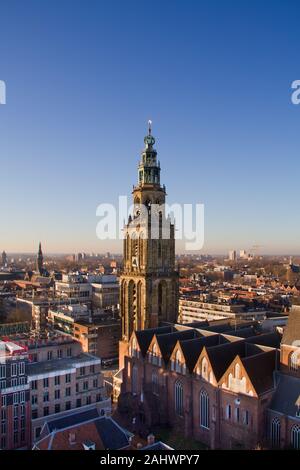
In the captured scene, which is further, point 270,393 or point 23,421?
point 23,421

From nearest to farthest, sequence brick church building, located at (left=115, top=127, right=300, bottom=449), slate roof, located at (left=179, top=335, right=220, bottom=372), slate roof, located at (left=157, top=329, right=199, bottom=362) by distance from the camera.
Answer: brick church building, located at (left=115, top=127, right=300, bottom=449), slate roof, located at (left=179, top=335, right=220, bottom=372), slate roof, located at (left=157, top=329, right=199, bottom=362)

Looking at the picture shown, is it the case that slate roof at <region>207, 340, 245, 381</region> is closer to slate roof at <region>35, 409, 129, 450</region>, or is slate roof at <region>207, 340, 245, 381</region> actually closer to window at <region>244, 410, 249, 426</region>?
window at <region>244, 410, 249, 426</region>

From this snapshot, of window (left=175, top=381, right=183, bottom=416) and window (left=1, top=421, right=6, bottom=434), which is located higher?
window (left=175, top=381, right=183, bottom=416)

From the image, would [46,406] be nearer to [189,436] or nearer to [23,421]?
[23,421]

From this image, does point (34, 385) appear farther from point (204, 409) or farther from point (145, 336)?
point (204, 409)

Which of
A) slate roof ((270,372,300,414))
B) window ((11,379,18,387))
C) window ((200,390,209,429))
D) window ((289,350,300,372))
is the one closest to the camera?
slate roof ((270,372,300,414))

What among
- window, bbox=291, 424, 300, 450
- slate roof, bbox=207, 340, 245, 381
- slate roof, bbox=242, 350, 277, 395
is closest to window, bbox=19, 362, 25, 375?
slate roof, bbox=207, 340, 245, 381

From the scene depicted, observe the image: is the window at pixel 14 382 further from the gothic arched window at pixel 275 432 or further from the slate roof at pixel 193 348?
the gothic arched window at pixel 275 432
